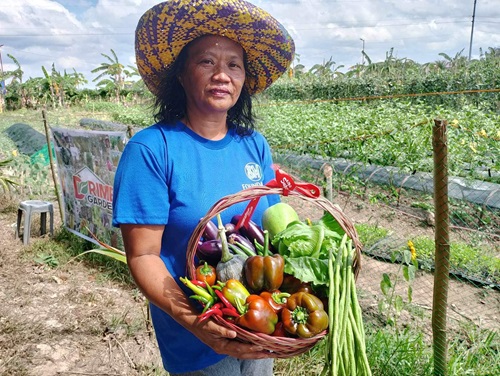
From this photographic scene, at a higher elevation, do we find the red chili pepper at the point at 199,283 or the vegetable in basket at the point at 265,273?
the vegetable in basket at the point at 265,273

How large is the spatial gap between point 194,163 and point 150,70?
48cm

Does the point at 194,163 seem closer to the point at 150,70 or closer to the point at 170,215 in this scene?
the point at 170,215

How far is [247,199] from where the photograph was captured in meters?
1.30

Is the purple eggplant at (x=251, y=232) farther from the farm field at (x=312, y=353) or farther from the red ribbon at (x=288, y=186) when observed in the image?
the farm field at (x=312, y=353)

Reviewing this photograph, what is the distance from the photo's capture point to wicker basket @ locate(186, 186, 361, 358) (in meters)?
1.17

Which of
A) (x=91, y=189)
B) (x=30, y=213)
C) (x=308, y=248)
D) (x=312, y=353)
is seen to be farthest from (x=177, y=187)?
(x=30, y=213)

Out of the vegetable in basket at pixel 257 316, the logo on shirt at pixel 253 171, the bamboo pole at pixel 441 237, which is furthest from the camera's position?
the bamboo pole at pixel 441 237

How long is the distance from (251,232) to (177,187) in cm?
27

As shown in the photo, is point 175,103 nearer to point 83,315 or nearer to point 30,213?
point 83,315

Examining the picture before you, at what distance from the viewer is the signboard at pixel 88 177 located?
415 cm

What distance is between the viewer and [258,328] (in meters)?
1.17

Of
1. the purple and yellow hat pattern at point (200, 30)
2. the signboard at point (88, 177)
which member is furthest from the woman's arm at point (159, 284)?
the signboard at point (88, 177)

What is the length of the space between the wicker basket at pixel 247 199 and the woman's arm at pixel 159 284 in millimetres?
51

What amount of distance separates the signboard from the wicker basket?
2809 mm
